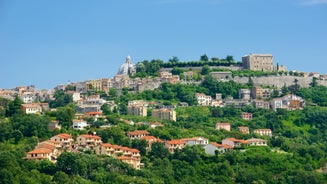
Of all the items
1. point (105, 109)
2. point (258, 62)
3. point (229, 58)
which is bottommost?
point (105, 109)

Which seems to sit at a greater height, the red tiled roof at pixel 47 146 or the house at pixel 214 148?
the red tiled roof at pixel 47 146

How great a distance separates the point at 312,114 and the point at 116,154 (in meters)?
27.6

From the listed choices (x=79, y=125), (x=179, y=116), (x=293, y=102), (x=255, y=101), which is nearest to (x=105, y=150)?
(x=79, y=125)

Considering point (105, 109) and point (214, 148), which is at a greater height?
point (105, 109)

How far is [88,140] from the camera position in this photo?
65.1 m

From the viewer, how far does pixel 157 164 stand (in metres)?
62.0

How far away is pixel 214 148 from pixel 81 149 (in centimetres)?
992

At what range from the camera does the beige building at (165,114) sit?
3214 inches

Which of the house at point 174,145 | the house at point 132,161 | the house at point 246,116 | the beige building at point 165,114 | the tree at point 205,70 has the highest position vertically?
the tree at point 205,70

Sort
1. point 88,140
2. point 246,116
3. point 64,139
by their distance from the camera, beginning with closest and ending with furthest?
point 64,139 < point 88,140 < point 246,116

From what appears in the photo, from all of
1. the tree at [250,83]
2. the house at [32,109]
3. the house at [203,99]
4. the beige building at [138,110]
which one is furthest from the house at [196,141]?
the tree at [250,83]

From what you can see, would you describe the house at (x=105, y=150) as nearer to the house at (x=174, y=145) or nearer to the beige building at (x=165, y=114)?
the house at (x=174, y=145)

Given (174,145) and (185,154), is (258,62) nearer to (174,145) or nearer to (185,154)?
(174,145)

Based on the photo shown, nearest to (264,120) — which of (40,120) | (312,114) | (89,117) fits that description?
(312,114)
